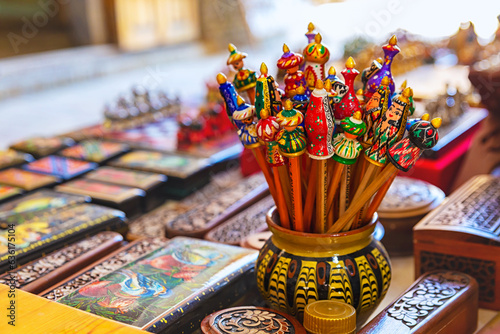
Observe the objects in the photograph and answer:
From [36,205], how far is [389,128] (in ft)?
3.29

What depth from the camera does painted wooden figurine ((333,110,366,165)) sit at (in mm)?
851

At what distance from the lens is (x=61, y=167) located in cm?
190

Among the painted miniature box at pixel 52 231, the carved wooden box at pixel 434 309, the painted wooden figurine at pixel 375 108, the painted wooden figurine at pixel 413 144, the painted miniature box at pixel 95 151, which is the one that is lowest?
the carved wooden box at pixel 434 309

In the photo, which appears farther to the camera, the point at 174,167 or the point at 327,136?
the point at 174,167

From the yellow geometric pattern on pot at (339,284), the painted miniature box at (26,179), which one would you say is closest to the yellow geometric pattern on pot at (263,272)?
the yellow geometric pattern on pot at (339,284)

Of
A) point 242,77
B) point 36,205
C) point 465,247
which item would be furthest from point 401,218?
point 36,205

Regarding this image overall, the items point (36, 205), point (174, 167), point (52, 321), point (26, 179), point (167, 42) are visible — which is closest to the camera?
point (52, 321)

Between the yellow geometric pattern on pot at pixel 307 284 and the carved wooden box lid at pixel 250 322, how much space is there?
4cm

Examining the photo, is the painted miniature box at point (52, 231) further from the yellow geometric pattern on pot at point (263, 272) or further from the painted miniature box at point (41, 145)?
the painted miniature box at point (41, 145)

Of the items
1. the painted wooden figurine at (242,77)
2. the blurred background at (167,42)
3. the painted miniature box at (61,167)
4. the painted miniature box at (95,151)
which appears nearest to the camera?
the painted wooden figurine at (242,77)

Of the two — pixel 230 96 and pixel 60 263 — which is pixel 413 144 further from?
pixel 60 263

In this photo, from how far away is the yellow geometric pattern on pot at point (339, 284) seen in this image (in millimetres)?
902

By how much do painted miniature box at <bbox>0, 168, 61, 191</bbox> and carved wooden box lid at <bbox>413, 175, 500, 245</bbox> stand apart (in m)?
1.06

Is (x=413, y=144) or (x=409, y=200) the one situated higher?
(x=413, y=144)
